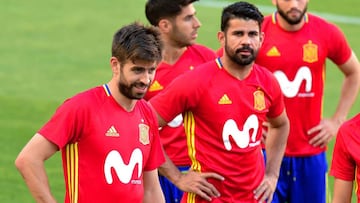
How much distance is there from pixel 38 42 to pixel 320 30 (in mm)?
9082

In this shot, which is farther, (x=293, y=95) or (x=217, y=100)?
(x=293, y=95)

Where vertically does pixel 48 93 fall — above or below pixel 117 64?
below

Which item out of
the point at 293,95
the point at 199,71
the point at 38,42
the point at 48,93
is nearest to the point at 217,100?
the point at 199,71

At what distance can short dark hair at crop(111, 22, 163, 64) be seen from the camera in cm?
713

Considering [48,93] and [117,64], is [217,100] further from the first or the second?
[48,93]

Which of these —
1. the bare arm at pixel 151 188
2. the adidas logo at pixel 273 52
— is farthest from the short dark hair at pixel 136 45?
the adidas logo at pixel 273 52

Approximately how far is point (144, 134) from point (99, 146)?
1.21 ft

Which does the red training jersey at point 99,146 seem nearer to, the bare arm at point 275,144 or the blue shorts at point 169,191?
the bare arm at point 275,144

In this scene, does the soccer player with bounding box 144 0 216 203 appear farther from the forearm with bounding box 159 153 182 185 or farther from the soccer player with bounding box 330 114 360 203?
the soccer player with bounding box 330 114 360 203

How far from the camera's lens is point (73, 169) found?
7188 millimetres

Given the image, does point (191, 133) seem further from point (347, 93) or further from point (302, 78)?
point (347, 93)

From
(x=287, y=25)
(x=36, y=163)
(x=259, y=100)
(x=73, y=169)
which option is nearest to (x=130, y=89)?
(x=73, y=169)

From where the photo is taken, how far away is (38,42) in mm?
18422

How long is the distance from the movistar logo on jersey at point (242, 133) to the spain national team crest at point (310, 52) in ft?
5.83
